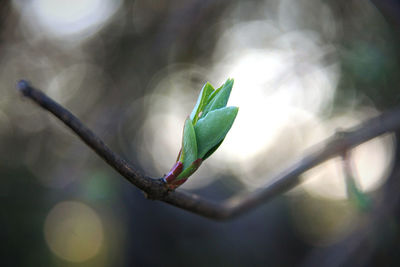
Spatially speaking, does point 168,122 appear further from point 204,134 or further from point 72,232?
point 204,134

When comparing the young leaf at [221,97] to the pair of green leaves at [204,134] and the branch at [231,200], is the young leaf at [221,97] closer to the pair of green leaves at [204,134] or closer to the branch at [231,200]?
the pair of green leaves at [204,134]

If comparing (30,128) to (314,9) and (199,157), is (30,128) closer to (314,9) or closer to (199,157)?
(314,9)

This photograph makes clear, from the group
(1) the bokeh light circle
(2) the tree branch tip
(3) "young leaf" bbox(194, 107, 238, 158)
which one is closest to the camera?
(2) the tree branch tip

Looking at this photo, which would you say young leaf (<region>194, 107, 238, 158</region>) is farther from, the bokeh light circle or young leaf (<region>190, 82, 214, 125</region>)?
the bokeh light circle

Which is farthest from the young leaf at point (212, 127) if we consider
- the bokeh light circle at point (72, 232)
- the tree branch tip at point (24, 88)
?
the bokeh light circle at point (72, 232)

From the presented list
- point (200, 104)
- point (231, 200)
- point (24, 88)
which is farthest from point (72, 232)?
point (24, 88)

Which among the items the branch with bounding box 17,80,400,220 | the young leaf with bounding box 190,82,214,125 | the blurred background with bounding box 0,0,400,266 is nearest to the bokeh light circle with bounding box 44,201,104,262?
the blurred background with bounding box 0,0,400,266
